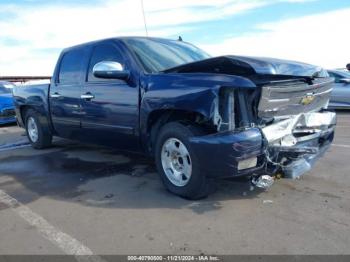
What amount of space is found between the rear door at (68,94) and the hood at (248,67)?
2.16 m

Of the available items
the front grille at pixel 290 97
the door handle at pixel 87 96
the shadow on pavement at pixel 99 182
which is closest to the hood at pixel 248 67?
the front grille at pixel 290 97

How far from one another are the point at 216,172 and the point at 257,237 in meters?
0.74

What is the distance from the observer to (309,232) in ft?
11.4

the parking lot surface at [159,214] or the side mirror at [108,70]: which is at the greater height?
the side mirror at [108,70]

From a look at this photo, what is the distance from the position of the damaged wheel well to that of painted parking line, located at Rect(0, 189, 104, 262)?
4.82 ft

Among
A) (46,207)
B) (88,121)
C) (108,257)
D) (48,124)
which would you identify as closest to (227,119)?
(108,257)

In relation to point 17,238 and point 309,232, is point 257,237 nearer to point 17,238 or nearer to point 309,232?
point 309,232

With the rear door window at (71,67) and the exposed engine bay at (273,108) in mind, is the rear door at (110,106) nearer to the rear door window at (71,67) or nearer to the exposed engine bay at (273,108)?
the rear door window at (71,67)

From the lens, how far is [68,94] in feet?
20.1

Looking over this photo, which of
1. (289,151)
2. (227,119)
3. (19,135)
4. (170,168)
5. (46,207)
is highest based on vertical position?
(227,119)

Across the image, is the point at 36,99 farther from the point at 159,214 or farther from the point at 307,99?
the point at 307,99

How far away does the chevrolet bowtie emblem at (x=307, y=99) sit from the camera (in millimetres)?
4286

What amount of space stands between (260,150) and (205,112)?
24.2 inches

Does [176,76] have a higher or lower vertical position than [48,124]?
higher
